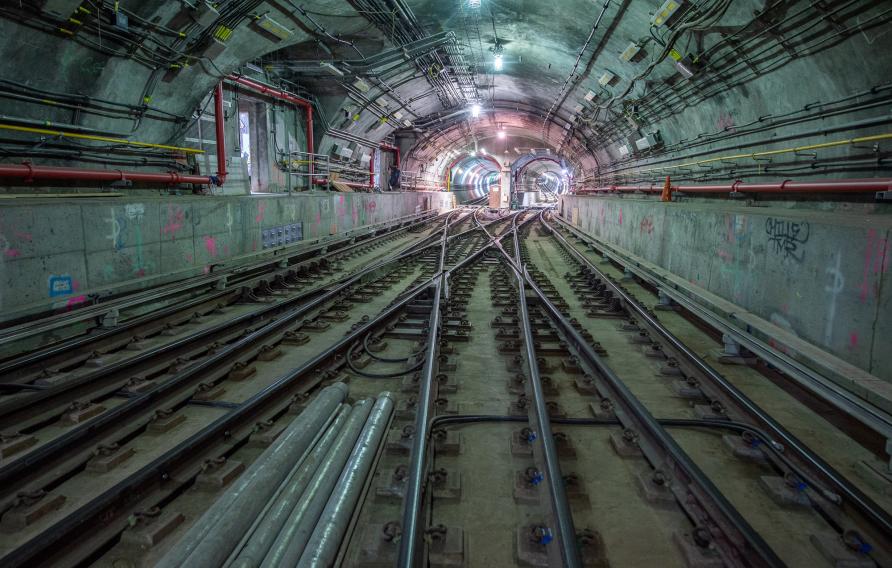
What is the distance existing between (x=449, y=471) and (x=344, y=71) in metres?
14.5

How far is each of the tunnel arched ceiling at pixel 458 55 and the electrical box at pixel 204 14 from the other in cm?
3

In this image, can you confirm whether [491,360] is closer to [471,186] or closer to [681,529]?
[681,529]

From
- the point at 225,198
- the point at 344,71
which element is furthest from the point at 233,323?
the point at 344,71

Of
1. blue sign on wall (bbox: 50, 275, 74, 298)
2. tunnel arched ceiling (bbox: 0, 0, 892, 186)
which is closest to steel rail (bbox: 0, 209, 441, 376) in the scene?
blue sign on wall (bbox: 50, 275, 74, 298)

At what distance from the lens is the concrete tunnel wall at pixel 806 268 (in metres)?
4.06

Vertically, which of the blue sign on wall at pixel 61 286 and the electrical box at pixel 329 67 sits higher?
the electrical box at pixel 329 67

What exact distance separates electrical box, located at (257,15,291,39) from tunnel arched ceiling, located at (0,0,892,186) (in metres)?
0.03

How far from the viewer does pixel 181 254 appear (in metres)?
8.41

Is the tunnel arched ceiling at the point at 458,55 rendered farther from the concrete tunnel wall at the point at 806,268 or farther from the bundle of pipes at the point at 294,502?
the bundle of pipes at the point at 294,502

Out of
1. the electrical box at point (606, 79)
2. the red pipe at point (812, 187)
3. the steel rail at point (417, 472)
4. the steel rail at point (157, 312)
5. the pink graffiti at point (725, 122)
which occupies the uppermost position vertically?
the electrical box at point (606, 79)

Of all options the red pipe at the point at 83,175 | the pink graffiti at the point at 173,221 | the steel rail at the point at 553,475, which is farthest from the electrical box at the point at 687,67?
the red pipe at the point at 83,175

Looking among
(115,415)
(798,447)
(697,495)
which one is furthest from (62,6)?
(798,447)

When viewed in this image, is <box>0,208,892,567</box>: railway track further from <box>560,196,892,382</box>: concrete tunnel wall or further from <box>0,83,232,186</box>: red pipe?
<box>0,83,232,186</box>: red pipe

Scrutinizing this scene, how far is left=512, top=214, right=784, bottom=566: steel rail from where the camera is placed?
2.28 m
